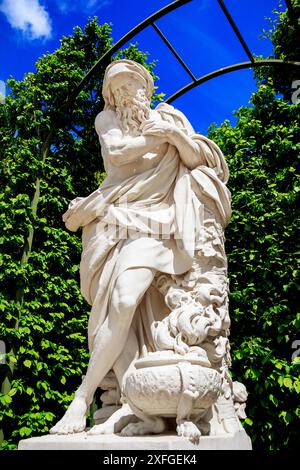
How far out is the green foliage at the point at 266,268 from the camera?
5582 mm

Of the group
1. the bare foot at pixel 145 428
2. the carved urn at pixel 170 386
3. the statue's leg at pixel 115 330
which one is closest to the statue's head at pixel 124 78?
the statue's leg at pixel 115 330

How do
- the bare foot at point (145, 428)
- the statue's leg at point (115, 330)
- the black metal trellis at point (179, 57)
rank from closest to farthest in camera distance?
the bare foot at point (145, 428), the statue's leg at point (115, 330), the black metal trellis at point (179, 57)

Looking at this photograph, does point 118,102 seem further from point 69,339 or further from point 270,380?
point 69,339

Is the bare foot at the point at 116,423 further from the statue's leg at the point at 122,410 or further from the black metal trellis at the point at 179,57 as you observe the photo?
the black metal trellis at the point at 179,57

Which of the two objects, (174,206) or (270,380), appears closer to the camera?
(174,206)

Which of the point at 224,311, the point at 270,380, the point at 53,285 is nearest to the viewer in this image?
the point at 224,311

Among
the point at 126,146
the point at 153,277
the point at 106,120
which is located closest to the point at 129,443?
the point at 153,277

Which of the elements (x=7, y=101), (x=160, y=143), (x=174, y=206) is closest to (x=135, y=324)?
(x=174, y=206)

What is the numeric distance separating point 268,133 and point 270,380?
378 centimetres

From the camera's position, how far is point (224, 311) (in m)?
3.15

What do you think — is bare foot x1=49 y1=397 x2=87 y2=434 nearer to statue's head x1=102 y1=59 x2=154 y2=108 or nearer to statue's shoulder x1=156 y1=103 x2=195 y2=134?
statue's shoulder x1=156 y1=103 x2=195 y2=134

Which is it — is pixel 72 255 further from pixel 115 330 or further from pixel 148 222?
pixel 115 330

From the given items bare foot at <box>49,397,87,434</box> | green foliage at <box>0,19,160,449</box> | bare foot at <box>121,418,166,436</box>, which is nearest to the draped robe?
bare foot at <box>49,397,87,434</box>

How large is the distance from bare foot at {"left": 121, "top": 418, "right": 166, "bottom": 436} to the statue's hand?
6.50ft
